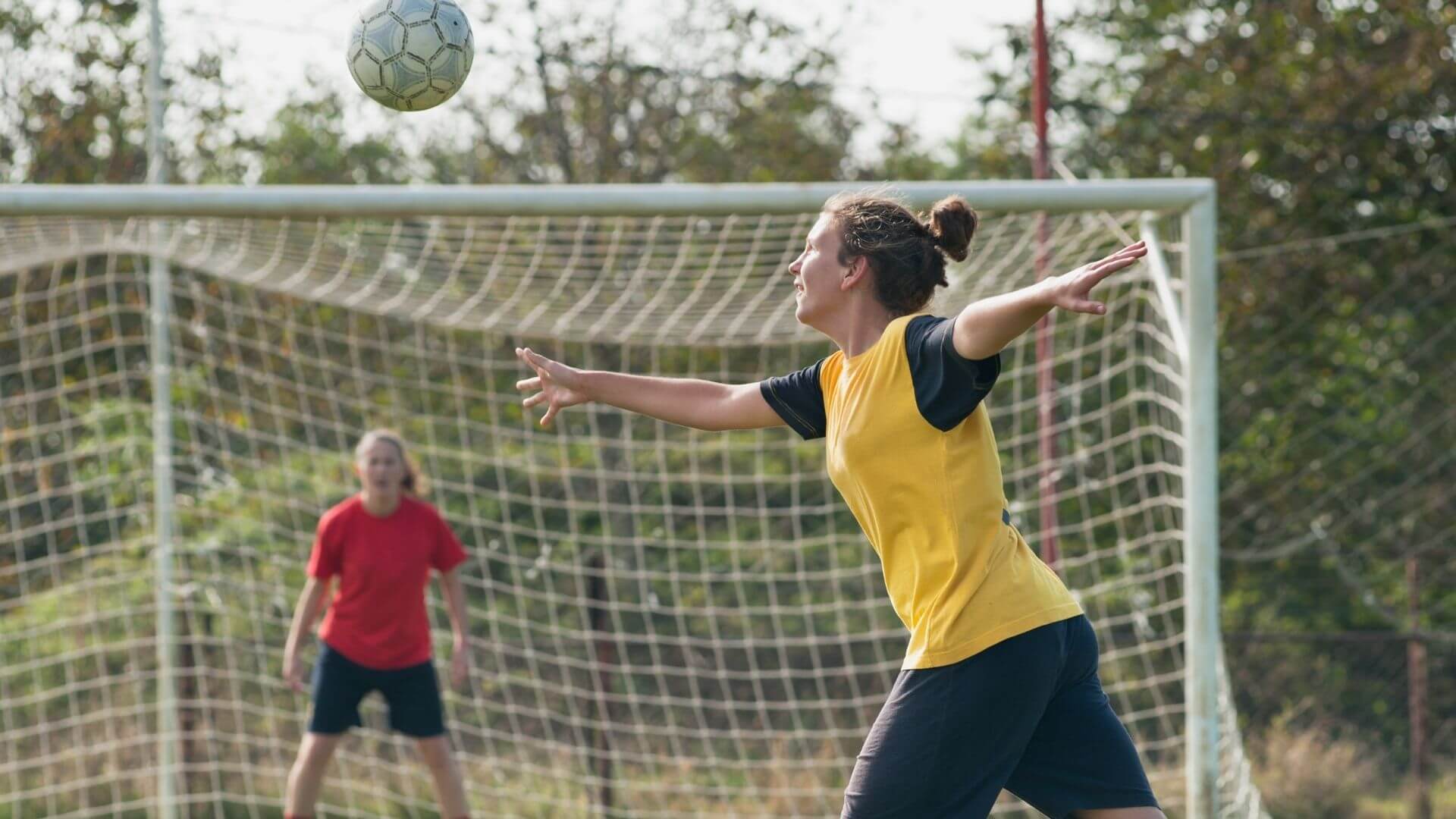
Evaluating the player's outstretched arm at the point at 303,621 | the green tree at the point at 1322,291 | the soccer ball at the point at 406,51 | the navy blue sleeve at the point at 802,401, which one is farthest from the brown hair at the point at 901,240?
the green tree at the point at 1322,291

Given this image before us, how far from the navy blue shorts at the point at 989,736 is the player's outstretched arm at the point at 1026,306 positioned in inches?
22.9

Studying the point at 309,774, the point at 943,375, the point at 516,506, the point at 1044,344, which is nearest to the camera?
the point at 943,375

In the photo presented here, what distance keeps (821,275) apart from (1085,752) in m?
1.02

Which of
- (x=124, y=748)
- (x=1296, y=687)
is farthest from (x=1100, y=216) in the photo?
(x=124, y=748)

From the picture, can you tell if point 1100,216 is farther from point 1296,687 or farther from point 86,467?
point 86,467

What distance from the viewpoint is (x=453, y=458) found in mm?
8719

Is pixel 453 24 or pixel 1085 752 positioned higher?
pixel 453 24

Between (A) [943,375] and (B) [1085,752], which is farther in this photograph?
(B) [1085,752]

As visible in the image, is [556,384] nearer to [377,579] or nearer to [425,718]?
[377,579]

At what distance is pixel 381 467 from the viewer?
550cm

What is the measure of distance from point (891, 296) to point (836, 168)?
7.15 meters

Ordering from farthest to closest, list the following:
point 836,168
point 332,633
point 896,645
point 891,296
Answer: point 836,168
point 896,645
point 332,633
point 891,296

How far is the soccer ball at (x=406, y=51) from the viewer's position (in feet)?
12.5

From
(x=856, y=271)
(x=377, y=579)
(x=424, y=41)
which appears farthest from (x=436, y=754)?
(x=856, y=271)
